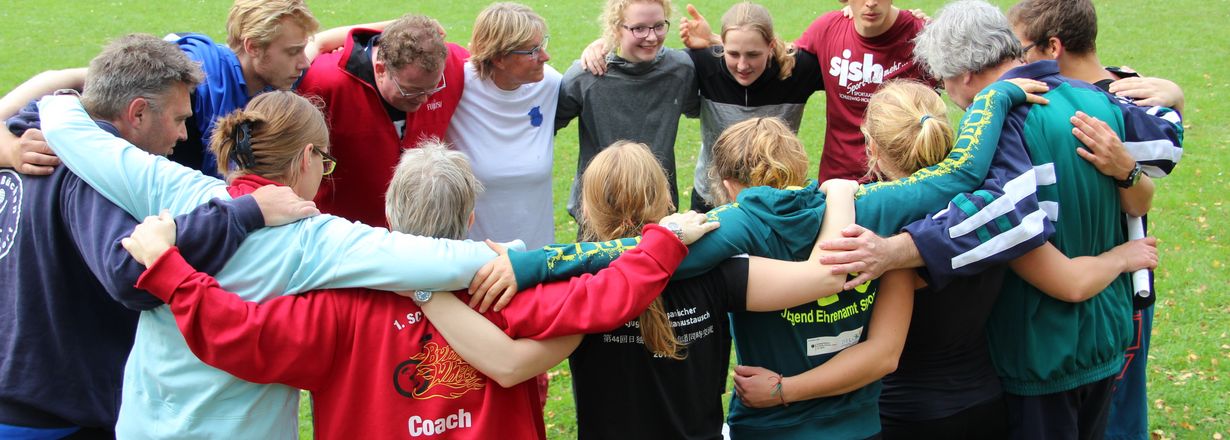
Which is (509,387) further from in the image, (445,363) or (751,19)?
(751,19)

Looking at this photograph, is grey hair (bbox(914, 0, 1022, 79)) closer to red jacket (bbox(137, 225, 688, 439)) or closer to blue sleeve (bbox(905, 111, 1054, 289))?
blue sleeve (bbox(905, 111, 1054, 289))

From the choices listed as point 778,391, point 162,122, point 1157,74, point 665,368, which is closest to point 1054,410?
point 778,391

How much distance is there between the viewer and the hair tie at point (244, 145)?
333 cm

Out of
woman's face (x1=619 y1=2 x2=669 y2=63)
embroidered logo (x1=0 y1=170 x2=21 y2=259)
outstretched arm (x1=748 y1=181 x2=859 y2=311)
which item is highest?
woman's face (x1=619 y1=2 x2=669 y2=63)

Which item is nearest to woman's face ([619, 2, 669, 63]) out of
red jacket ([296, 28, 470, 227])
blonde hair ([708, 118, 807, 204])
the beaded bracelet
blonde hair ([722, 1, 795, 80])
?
blonde hair ([722, 1, 795, 80])

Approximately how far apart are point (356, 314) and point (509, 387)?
52cm

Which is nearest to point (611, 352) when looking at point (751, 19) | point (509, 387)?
point (509, 387)

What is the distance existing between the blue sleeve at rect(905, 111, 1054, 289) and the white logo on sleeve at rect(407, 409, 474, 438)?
1584mm

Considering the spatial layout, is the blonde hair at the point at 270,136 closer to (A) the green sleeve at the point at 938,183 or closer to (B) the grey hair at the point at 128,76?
(B) the grey hair at the point at 128,76

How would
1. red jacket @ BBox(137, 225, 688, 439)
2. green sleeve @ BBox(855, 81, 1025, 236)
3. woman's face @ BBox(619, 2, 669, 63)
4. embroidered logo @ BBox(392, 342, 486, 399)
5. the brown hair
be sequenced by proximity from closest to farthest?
red jacket @ BBox(137, 225, 688, 439) → embroidered logo @ BBox(392, 342, 486, 399) → green sleeve @ BBox(855, 81, 1025, 236) → the brown hair → woman's face @ BBox(619, 2, 669, 63)

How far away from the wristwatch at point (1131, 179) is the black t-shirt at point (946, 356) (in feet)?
2.04

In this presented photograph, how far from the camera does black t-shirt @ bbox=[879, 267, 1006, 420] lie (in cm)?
353

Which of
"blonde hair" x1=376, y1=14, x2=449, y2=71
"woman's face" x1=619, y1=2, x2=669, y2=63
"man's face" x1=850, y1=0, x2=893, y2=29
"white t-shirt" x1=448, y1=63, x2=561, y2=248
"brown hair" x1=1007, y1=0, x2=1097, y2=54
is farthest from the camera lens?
"man's face" x1=850, y1=0, x2=893, y2=29

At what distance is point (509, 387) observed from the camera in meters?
3.14
